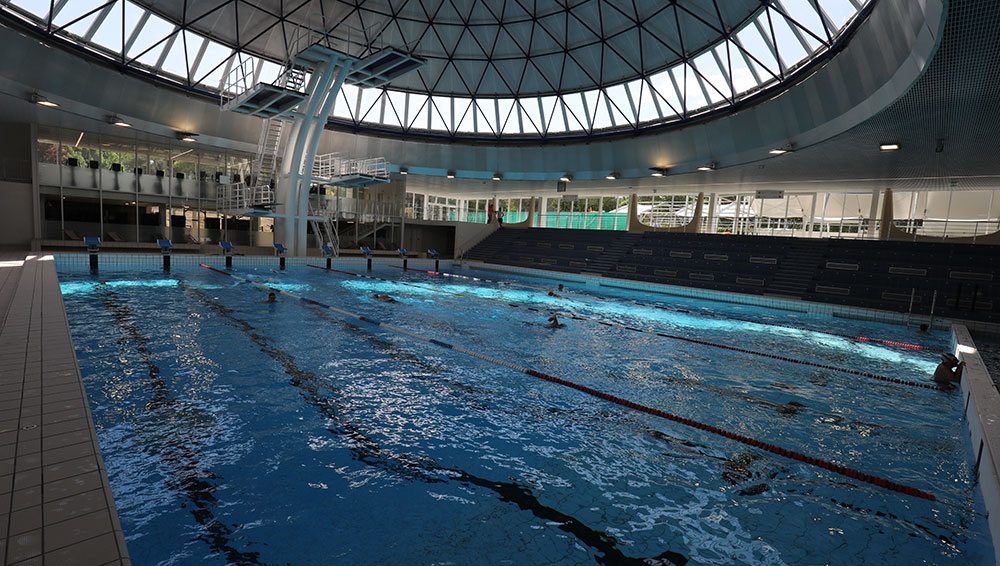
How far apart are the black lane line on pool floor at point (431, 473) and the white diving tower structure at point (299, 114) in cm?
1373

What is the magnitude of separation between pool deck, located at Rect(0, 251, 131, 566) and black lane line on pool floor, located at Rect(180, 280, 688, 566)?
2023 mm

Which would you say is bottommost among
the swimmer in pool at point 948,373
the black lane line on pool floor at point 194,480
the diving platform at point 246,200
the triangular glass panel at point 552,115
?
the black lane line on pool floor at point 194,480

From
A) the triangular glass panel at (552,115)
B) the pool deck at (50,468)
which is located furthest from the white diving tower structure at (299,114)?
the pool deck at (50,468)

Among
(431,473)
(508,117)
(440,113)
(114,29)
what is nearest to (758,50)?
(508,117)

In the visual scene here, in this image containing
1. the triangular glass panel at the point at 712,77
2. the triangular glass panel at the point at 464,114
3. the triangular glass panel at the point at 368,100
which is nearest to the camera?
the triangular glass panel at the point at 712,77

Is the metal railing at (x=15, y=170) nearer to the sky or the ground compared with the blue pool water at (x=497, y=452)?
nearer to the sky

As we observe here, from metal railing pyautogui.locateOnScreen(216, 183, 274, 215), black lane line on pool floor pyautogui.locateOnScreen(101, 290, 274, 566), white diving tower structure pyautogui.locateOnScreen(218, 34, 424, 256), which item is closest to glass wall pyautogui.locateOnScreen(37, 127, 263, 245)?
metal railing pyautogui.locateOnScreen(216, 183, 274, 215)

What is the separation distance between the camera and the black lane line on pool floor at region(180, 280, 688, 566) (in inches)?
124

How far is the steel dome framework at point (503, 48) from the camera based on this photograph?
15.8m

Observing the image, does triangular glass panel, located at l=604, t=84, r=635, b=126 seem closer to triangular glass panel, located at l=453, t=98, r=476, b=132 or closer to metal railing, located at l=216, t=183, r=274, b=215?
triangular glass panel, located at l=453, t=98, r=476, b=132

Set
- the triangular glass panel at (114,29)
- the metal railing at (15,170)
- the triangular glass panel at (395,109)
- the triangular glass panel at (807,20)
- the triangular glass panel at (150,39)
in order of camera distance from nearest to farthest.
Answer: the triangular glass panel at (807,20) < the triangular glass panel at (114,29) < the triangular glass panel at (150,39) < the metal railing at (15,170) < the triangular glass panel at (395,109)

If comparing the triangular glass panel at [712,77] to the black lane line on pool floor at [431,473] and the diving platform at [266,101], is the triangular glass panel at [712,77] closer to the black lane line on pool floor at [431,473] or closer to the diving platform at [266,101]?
the diving platform at [266,101]

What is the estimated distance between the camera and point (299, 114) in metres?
18.7

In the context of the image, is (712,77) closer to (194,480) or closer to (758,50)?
(758,50)
